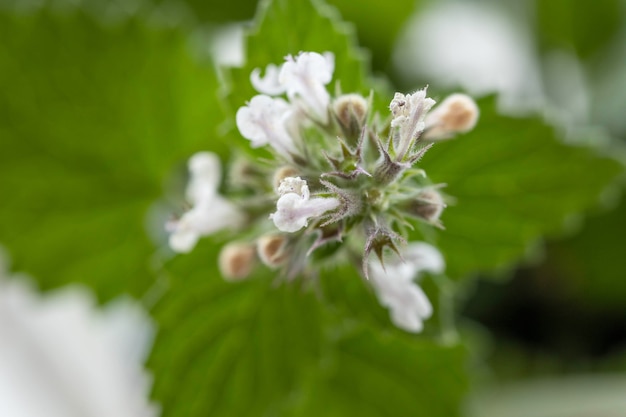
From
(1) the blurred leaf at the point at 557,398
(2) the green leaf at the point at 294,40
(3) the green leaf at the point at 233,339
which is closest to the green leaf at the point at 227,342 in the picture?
(3) the green leaf at the point at 233,339

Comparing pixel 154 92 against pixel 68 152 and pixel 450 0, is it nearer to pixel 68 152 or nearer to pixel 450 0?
pixel 68 152

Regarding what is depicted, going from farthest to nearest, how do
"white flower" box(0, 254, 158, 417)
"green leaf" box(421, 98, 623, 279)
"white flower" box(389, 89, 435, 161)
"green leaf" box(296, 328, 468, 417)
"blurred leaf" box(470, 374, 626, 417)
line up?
"white flower" box(0, 254, 158, 417) → "blurred leaf" box(470, 374, 626, 417) → "green leaf" box(296, 328, 468, 417) → "green leaf" box(421, 98, 623, 279) → "white flower" box(389, 89, 435, 161)

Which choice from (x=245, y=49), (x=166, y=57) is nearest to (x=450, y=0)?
(x=166, y=57)

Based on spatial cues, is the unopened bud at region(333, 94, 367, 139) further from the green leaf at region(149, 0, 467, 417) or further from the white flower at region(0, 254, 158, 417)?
the white flower at region(0, 254, 158, 417)

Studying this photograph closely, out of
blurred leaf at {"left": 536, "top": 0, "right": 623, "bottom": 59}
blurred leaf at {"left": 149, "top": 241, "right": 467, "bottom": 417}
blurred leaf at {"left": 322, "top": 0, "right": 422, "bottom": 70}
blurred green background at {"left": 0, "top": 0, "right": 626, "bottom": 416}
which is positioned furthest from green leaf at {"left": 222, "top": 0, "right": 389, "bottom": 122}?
blurred leaf at {"left": 536, "top": 0, "right": 623, "bottom": 59}

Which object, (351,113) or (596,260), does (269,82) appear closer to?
(351,113)

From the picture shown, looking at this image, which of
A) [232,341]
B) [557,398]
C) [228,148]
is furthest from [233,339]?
[557,398]
